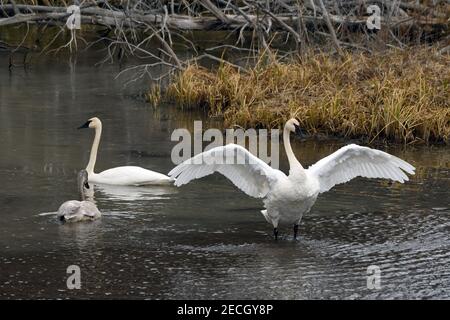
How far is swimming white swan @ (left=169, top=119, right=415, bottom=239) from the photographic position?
956cm

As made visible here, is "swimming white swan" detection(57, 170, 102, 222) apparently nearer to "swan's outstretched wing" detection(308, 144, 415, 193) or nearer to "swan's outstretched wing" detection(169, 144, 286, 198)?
"swan's outstretched wing" detection(169, 144, 286, 198)

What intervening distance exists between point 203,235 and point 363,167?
1.79 m

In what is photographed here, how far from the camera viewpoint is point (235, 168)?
33.1 ft

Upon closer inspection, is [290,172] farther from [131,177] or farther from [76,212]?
[131,177]

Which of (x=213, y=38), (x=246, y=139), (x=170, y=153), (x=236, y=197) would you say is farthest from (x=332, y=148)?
(x=213, y=38)

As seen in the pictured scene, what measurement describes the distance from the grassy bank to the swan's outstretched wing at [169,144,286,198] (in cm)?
471

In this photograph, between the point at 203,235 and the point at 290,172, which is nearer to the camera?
the point at 290,172

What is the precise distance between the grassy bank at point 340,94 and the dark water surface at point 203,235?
0.48 meters

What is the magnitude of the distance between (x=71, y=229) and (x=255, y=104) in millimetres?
6438

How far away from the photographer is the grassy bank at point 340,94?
1466 centimetres

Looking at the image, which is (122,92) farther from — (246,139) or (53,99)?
(246,139)

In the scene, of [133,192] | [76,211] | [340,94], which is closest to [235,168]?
[76,211]

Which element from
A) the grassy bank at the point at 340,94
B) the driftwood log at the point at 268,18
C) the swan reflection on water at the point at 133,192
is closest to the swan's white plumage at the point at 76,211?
the swan reflection on water at the point at 133,192

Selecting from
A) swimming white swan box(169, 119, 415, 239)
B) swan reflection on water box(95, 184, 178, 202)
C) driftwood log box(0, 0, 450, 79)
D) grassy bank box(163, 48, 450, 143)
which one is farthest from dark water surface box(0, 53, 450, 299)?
driftwood log box(0, 0, 450, 79)
